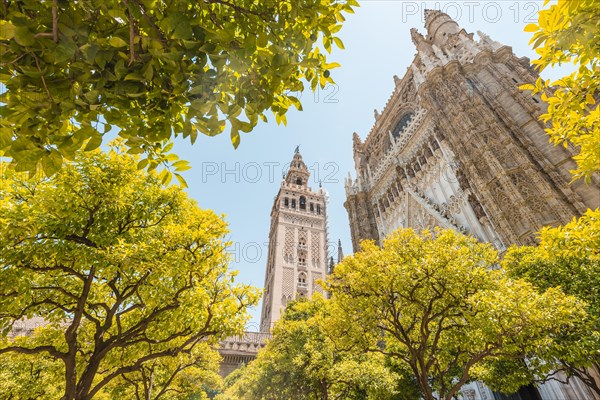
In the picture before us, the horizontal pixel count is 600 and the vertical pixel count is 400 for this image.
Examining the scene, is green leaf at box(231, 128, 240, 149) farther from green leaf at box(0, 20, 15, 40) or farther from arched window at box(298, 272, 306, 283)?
arched window at box(298, 272, 306, 283)

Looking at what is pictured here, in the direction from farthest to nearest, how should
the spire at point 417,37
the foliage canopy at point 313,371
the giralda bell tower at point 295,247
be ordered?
the giralda bell tower at point 295,247
the spire at point 417,37
the foliage canopy at point 313,371

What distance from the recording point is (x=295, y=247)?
49938 mm

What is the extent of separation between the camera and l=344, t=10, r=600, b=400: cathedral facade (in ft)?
46.1

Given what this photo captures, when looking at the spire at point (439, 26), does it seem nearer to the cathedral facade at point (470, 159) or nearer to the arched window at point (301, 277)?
the cathedral facade at point (470, 159)

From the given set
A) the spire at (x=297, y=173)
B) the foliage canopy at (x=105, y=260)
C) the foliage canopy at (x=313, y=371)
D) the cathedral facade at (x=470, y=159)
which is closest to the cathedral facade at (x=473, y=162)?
the cathedral facade at (x=470, y=159)

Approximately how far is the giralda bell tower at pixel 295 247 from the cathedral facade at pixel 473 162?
18.5 m

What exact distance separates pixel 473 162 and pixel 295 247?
3563 centimetres

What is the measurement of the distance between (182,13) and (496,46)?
1019 inches

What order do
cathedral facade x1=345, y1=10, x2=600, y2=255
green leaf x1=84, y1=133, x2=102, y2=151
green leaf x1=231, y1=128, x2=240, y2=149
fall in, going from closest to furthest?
green leaf x1=84, y1=133, x2=102, y2=151
green leaf x1=231, y1=128, x2=240, y2=149
cathedral facade x1=345, y1=10, x2=600, y2=255

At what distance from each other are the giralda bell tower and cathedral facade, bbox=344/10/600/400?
18525mm

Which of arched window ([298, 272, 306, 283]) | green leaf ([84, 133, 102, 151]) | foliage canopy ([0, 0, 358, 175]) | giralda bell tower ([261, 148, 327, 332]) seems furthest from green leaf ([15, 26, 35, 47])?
arched window ([298, 272, 306, 283])

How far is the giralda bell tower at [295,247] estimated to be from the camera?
4416 cm

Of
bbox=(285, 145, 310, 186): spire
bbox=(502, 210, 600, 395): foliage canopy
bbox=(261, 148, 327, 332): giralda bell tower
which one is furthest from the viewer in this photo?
bbox=(285, 145, 310, 186): spire

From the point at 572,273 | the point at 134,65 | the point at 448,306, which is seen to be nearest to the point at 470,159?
the point at 572,273
